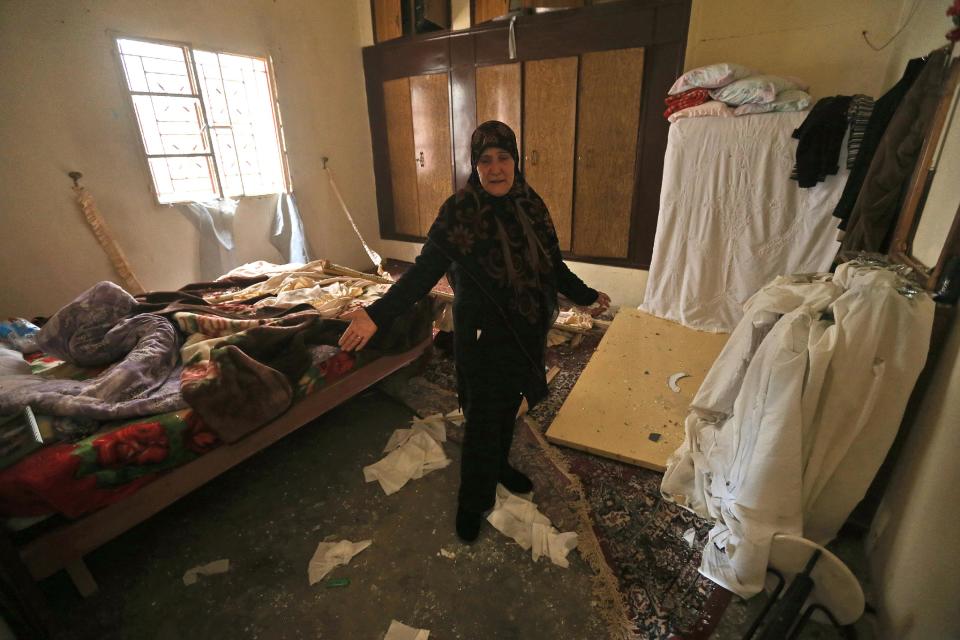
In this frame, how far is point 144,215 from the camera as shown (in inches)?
126

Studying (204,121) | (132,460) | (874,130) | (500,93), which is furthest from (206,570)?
(500,93)

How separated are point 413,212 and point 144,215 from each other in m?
2.34

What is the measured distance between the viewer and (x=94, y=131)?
289cm

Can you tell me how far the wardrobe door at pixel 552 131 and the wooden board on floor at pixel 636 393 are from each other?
1.24 m

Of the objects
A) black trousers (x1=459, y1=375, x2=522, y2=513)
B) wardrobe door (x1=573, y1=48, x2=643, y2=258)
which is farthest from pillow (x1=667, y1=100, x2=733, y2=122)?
black trousers (x1=459, y1=375, x2=522, y2=513)

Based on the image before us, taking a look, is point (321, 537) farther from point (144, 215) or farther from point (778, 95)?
point (778, 95)

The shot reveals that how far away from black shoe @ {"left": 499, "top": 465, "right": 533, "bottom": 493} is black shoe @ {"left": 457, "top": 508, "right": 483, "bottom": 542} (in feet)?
0.73

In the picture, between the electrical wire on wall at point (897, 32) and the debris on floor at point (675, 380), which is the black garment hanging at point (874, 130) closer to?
the electrical wire on wall at point (897, 32)

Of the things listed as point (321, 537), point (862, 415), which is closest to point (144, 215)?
point (321, 537)

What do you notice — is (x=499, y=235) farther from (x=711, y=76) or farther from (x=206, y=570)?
(x=711, y=76)

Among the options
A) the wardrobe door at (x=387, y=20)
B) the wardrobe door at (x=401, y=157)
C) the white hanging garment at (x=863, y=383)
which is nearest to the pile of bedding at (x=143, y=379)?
the white hanging garment at (x=863, y=383)

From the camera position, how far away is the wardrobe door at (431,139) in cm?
408

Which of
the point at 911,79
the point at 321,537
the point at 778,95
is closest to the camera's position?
the point at 321,537

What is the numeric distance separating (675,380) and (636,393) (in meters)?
0.28
